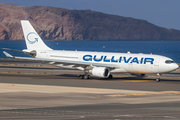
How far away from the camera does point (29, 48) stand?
5566 cm

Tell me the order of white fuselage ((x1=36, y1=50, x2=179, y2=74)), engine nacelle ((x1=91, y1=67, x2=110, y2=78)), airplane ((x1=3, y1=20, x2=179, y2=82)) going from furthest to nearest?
engine nacelle ((x1=91, y1=67, x2=110, y2=78)) < airplane ((x1=3, y1=20, x2=179, y2=82)) < white fuselage ((x1=36, y1=50, x2=179, y2=74))

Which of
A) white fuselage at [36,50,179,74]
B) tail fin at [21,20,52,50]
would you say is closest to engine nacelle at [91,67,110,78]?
white fuselage at [36,50,179,74]

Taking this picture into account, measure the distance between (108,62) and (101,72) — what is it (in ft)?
8.17

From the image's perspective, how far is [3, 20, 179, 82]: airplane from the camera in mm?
44594

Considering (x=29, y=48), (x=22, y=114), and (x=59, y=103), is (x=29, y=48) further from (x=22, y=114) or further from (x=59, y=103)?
(x=22, y=114)

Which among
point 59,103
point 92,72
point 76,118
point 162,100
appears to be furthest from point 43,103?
point 92,72

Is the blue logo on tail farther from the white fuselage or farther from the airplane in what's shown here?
the white fuselage

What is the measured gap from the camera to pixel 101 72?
45.7m

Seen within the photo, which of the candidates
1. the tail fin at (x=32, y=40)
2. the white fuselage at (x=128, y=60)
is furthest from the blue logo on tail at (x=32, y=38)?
the white fuselage at (x=128, y=60)

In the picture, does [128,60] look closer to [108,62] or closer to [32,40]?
[108,62]

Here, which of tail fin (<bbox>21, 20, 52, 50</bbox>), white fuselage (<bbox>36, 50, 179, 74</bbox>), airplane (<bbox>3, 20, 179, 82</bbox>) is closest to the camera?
white fuselage (<bbox>36, 50, 179, 74</bbox>)

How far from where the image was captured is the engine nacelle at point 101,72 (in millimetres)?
45719

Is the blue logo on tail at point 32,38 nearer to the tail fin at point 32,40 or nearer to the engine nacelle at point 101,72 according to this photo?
the tail fin at point 32,40

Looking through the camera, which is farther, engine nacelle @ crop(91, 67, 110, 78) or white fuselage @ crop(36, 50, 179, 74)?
engine nacelle @ crop(91, 67, 110, 78)
